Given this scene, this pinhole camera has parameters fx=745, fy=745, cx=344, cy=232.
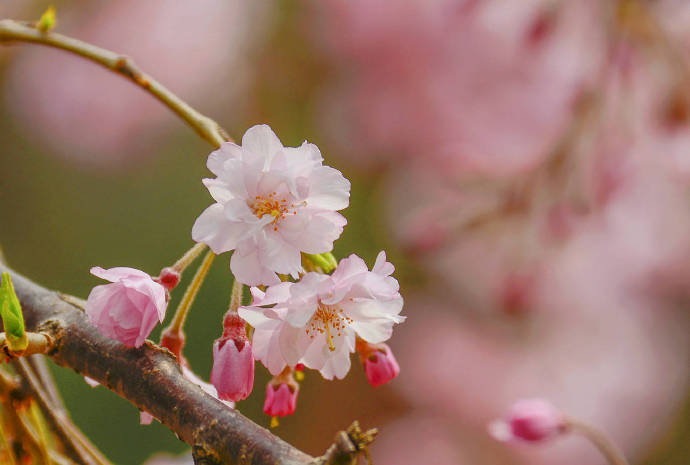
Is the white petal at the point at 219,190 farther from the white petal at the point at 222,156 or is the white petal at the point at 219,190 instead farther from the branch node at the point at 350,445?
the branch node at the point at 350,445

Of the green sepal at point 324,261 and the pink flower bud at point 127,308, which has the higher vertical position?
the green sepal at point 324,261

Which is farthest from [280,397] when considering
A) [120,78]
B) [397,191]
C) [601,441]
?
[120,78]

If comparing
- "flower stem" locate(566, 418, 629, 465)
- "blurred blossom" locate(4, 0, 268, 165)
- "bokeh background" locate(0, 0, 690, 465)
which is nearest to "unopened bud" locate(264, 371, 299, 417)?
"flower stem" locate(566, 418, 629, 465)

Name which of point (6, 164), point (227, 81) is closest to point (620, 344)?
point (227, 81)

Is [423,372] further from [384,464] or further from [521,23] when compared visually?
[521,23]

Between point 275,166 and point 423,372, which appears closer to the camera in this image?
point 275,166

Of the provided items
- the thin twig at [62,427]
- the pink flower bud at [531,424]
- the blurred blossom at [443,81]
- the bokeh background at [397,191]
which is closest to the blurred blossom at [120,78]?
the bokeh background at [397,191]
